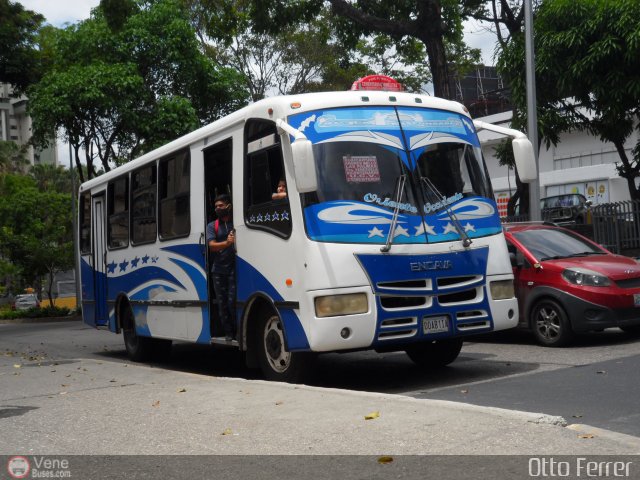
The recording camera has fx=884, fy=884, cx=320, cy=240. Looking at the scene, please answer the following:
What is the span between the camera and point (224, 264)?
10.2 metres

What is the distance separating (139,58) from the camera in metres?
29.4

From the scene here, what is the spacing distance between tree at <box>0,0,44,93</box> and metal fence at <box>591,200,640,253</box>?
57.1 feet

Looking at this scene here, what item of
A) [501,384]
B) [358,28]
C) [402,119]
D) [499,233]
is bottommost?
[501,384]

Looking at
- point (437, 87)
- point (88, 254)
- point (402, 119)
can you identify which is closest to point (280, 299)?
point (402, 119)

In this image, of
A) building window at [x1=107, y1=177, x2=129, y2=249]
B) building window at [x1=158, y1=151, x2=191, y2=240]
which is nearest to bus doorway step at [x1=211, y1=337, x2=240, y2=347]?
building window at [x1=158, y1=151, x2=191, y2=240]

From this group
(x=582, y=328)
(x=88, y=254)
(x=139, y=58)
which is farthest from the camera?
(x=139, y=58)

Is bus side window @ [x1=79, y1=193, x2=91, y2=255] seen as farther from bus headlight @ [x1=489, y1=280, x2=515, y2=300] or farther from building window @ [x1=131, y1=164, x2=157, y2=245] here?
bus headlight @ [x1=489, y1=280, x2=515, y2=300]

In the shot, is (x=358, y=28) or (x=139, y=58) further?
(x=139, y=58)

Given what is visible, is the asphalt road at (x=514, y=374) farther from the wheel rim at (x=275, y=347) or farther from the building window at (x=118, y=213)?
the building window at (x=118, y=213)

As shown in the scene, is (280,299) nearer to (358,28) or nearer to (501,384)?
(501,384)

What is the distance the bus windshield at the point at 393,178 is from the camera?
8.65m

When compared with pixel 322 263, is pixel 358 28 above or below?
above

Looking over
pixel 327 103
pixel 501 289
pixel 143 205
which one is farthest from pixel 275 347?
pixel 143 205

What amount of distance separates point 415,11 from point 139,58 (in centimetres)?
1063
